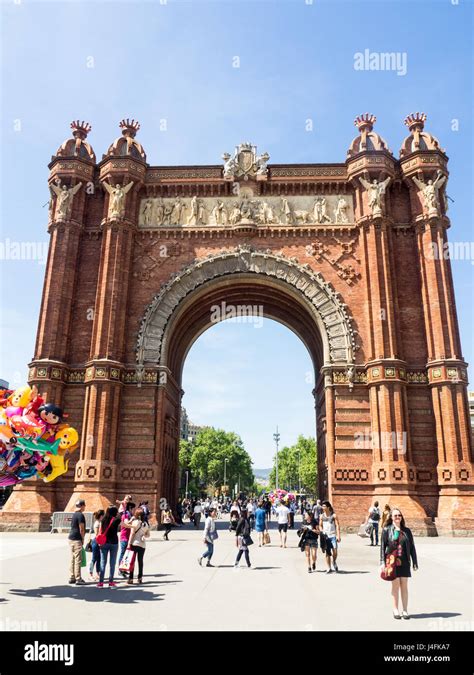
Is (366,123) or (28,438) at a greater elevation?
(366,123)

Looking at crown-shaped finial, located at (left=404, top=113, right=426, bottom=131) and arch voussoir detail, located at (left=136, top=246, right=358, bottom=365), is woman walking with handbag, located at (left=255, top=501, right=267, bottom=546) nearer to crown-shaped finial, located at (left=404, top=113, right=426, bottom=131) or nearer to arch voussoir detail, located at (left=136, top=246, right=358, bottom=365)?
arch voussoir detail, located at (left=136, top=246, right=358, bottom=365)

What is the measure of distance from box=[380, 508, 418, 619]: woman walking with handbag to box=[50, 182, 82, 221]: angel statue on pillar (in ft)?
87.9

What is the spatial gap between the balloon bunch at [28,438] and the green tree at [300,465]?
90.1m

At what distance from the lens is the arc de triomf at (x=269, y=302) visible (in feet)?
84.7

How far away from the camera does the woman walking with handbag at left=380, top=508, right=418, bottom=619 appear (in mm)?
8344

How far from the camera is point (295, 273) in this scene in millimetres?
29531

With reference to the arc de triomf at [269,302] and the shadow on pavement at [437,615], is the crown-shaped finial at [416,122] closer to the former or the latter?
the arc de triomf at [269,302]

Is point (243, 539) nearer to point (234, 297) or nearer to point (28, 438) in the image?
point (28, 438)

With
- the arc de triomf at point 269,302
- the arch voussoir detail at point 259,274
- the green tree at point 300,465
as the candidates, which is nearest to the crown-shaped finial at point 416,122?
the arc de triomf at point 269,302

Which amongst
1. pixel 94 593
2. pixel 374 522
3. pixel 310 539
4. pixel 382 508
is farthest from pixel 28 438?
pixel 382 508

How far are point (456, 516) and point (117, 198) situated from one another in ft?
81.9

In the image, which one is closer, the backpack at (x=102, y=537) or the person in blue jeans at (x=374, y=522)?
the backpack at (x=102, y=537)

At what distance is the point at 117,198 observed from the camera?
3000 centimetres
